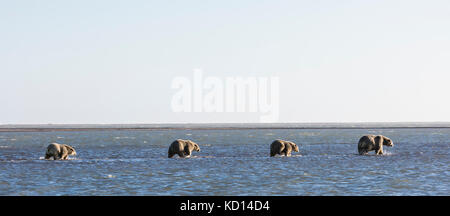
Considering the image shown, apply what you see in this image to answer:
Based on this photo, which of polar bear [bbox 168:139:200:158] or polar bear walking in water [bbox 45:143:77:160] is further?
polar bear [bbox 168:139:200:158]

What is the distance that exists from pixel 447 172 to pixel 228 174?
1481cm

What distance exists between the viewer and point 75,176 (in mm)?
37031

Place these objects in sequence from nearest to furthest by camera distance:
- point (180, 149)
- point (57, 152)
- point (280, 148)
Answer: point (57, 152), point (180, 149), point (280, 148)

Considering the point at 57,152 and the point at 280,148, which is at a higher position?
the point at 280,148

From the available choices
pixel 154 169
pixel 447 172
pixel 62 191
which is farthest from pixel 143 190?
pixel 447 172

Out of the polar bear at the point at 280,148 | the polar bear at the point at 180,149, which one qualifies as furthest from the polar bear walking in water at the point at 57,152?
the polar bear at the point at 280,148

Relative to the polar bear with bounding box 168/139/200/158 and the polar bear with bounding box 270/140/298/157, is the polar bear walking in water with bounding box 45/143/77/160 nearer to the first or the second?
the polar bear with bounding box 168/139/200/158

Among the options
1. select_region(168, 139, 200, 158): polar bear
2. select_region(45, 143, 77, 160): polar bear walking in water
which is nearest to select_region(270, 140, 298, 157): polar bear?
select_region(168, 139, 200, 158): polar bear

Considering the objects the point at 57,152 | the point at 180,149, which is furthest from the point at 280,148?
the point at 57,152

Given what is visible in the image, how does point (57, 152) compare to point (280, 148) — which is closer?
point (57, 152)

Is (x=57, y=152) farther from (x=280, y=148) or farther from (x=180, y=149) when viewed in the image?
(x=280, y=148)

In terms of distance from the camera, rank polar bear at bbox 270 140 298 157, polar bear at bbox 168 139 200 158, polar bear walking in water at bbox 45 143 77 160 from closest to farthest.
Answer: polar bear walking in water at bbox 45 143 77 160
polar bear at bbox 168 139 200 158
polar bear at bbox 270 140 298 157
